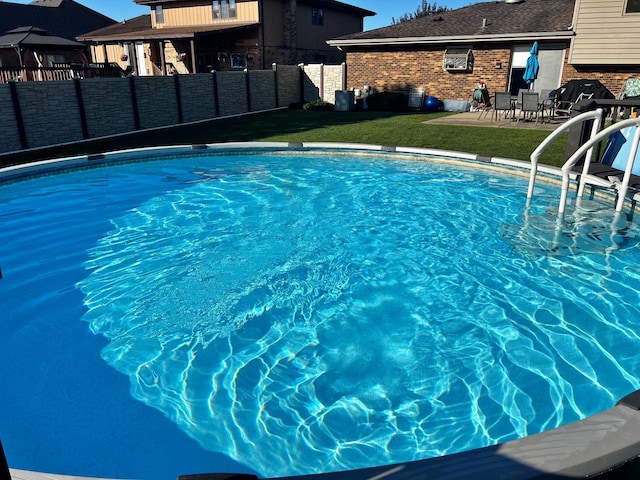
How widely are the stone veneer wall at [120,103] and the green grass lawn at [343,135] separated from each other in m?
0.54

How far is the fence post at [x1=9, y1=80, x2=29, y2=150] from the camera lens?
12.7 meters

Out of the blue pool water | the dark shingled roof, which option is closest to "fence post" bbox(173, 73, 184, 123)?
the blue pool water

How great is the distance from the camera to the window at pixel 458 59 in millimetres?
21203

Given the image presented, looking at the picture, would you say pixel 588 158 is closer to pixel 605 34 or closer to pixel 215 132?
pixel 215 132

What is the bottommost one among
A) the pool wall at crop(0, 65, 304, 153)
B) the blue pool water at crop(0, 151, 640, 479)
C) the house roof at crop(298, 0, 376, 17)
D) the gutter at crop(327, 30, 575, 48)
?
the blue pool water at crop(0, 151, 640, 479)

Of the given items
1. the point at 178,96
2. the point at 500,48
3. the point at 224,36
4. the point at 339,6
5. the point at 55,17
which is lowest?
the point at 178,96

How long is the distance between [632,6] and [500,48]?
15.6ft

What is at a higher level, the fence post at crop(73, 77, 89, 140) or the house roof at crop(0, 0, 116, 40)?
the house roof at crop(0, 0, 116, 40)

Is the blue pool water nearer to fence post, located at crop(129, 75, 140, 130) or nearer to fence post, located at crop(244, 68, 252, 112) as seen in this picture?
fence post, located at crop(129, 75, 140, 130)

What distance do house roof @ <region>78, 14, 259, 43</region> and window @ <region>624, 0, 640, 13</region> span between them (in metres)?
17.3

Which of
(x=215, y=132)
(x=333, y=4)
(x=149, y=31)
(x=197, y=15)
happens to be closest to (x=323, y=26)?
(x=333, y=4)

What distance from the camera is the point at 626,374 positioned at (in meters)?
4.11

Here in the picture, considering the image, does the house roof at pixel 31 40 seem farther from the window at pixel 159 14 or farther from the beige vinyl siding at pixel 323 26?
the beige vinyl siding at pixel 323 26

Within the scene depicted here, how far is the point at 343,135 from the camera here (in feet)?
48.2
